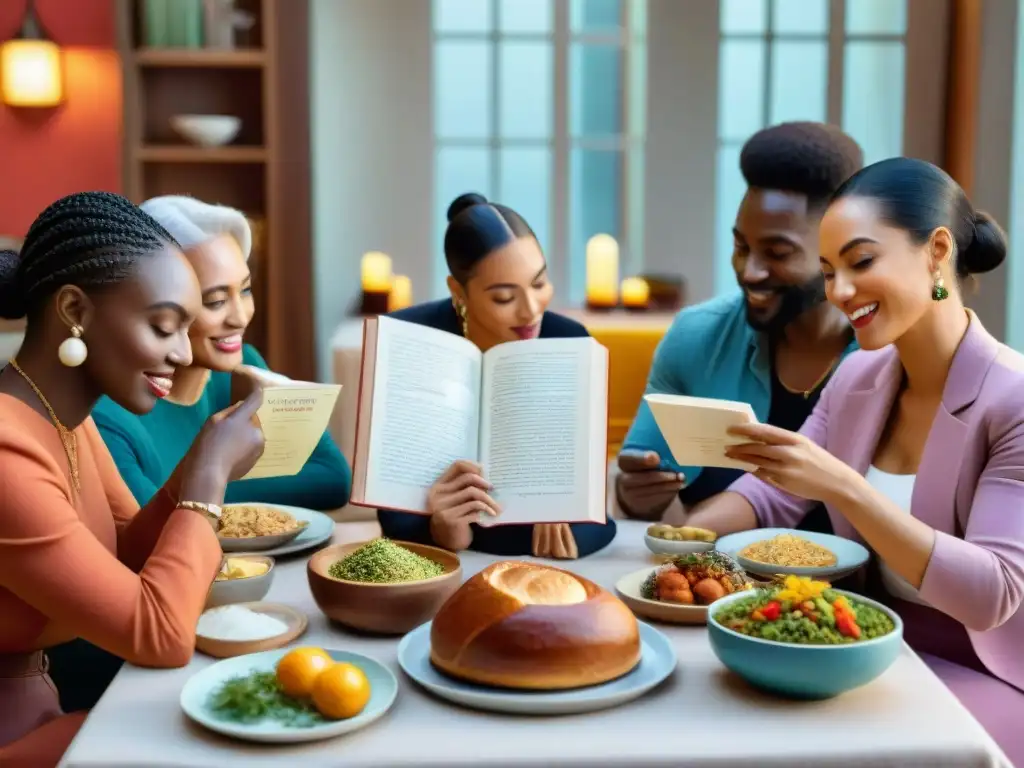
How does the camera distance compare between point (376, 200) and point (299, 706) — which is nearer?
point (299, 706)

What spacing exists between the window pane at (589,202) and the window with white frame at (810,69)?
0.45 meters

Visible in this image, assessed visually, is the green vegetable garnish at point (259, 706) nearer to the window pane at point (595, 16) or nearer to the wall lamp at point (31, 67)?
the wall lamp at point (31, 67)

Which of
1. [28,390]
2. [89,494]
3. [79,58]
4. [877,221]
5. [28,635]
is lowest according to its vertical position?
[28,635]

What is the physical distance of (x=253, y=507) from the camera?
6.29 feet

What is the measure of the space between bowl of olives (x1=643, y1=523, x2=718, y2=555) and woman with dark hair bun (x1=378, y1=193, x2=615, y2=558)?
0.10m

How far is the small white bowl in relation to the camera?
176cm

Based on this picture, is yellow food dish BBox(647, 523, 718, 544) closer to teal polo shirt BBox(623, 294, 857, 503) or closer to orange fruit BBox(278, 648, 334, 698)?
teal polo shirt BBox(623, 294, 857, 503)

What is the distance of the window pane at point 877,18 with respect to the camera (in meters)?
4.64

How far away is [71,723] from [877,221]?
127 cm

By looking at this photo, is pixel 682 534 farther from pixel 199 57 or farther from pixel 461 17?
pixel 461 17

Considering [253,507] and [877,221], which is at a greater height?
[877,221]

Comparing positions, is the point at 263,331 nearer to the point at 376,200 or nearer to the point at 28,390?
the point at 376,200

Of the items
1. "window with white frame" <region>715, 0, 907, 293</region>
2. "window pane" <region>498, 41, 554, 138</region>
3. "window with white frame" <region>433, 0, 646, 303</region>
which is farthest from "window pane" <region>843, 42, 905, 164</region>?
"window pane" <region>498, 41, 554, 138</region>

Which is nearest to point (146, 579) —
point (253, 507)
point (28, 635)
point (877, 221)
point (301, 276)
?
point (28, 635)
